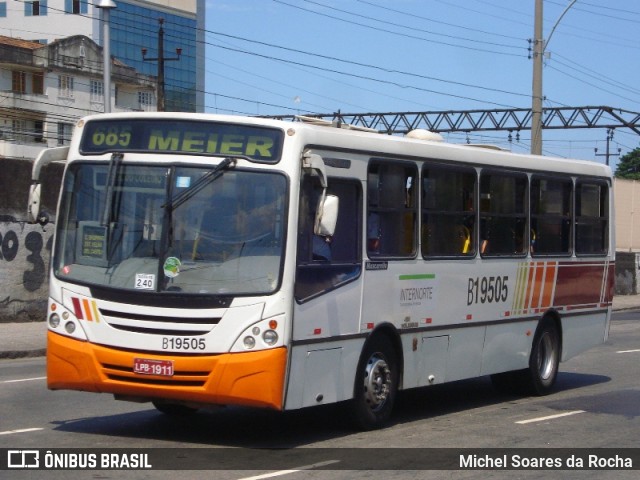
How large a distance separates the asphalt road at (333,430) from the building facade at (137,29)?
81328mm

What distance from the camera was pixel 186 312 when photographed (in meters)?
9.29

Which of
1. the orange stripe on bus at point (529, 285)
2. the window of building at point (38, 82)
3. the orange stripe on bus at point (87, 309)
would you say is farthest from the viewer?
the window of building at point (38, 82)

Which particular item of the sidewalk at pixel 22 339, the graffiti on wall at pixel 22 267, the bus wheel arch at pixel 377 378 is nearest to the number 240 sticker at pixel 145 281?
the bus wheel arch at pixel 377 378

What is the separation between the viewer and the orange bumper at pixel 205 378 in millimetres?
9180

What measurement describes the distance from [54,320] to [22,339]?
10146 mm

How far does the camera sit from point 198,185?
376 inches

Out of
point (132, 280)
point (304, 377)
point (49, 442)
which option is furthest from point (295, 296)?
point (49, 442)

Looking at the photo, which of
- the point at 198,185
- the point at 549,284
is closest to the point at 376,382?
the point at 198,185

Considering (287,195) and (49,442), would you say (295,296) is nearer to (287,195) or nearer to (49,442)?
(287,195)

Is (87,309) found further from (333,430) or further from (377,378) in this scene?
(377,378)

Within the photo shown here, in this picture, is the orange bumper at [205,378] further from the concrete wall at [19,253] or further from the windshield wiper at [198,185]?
the concrete wall at [19,253]

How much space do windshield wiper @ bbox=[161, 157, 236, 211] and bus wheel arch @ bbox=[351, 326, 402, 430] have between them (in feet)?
7.41

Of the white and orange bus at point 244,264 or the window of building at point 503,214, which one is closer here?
the white and orange bus at point 244,264

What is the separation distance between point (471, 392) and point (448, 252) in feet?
10.3
